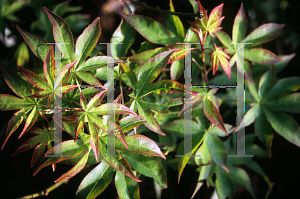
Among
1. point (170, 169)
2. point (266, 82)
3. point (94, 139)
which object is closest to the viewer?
point (94, 139)

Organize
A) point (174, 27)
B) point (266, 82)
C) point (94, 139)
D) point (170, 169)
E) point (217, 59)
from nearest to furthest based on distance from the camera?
point (94, 139) < point (217, 59) < point (174, 27) < point (266, 82) < point (170, 169)

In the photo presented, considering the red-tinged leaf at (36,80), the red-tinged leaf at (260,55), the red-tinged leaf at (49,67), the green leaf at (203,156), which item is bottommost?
the green leaf at (203,156)

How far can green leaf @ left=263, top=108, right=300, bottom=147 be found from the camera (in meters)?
0.69

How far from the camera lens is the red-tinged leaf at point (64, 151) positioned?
483 mm

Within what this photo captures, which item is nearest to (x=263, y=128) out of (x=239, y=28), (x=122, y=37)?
(x=239, y=28)

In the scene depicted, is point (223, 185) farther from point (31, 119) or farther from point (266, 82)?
point (31, 119)

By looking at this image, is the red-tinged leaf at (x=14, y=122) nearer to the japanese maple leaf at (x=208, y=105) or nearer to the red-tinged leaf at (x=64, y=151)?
the red-tinged leaf at (x=64, y=151)

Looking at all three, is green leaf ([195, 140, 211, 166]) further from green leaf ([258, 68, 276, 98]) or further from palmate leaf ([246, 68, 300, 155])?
green leaf ([258, 68, 276, 98])

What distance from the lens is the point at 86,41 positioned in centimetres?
54

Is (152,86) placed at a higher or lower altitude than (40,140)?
higher

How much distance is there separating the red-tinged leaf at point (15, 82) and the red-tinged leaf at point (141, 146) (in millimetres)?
276

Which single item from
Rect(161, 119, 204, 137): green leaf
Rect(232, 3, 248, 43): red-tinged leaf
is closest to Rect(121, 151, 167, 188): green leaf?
Rect(161, 119, 204, 137): green leaf

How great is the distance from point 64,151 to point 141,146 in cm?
20

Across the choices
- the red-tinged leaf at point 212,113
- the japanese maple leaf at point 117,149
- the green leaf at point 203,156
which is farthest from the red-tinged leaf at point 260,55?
the japanese maple leaf at point 117,149
